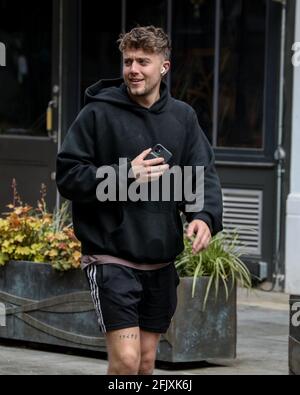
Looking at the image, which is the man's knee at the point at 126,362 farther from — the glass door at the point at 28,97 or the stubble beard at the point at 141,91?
the glass door at the point at 28,97

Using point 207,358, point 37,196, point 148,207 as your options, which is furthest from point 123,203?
point 37,196

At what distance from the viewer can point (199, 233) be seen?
5.26 m

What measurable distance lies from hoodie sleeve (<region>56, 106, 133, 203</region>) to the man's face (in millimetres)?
229

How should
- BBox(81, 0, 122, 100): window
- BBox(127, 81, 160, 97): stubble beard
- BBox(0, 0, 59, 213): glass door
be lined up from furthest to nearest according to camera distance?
BBox(0, 0, 59, 213): glass door, BBox(81, 0, 122, 100): window, BBox(127, 81, 160, 97): stubble beard

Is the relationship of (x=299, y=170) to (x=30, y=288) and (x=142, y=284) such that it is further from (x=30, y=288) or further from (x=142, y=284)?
(x=142, y=284)

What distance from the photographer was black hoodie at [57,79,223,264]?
205 inches

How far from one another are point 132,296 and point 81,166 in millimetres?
617

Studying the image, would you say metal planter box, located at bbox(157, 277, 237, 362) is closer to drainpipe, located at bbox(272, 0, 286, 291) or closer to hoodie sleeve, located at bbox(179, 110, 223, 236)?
hoodie sleeve, located at bbox(179, 110, 223, 236)

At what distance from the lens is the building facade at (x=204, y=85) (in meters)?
10.6
